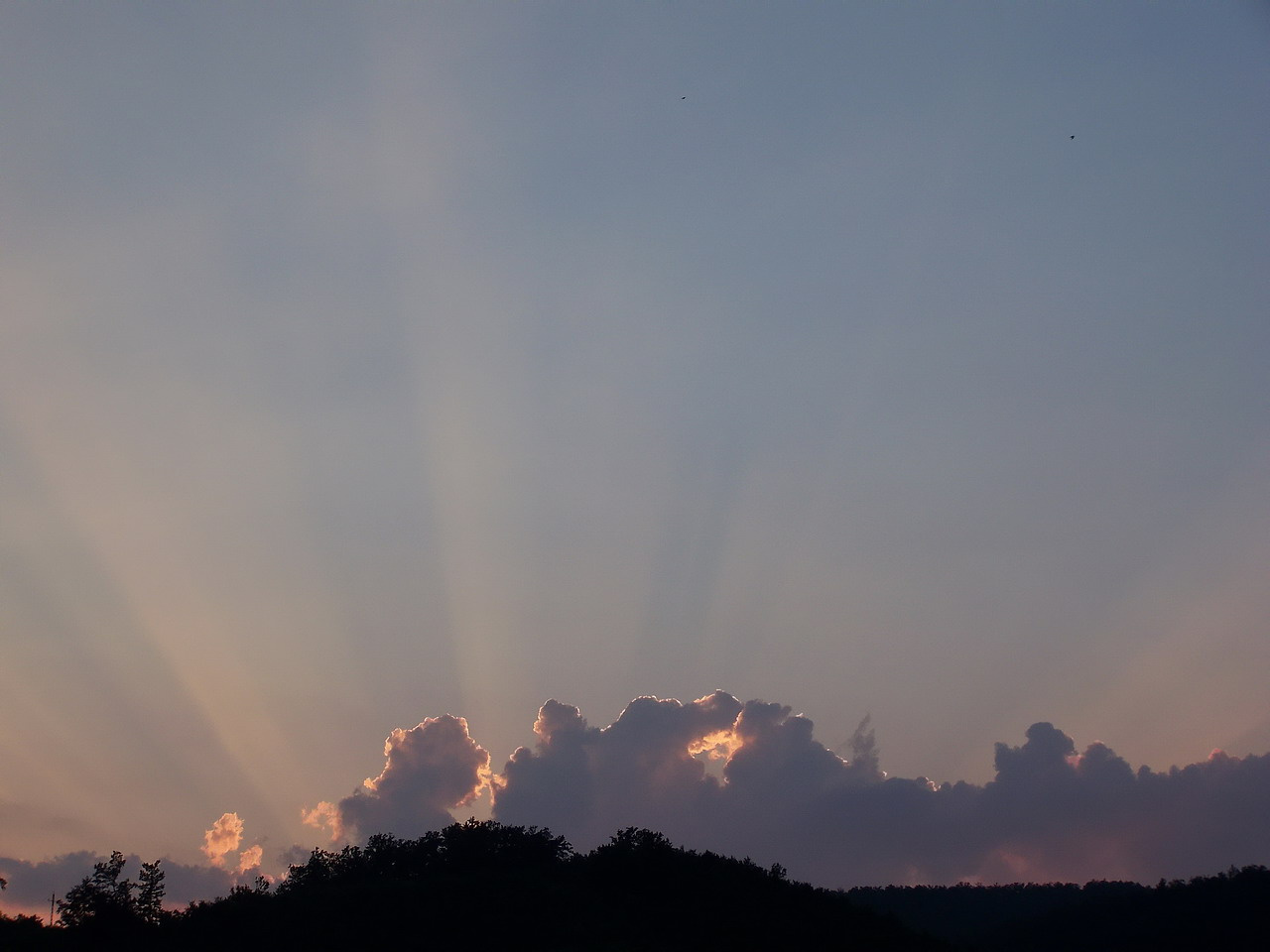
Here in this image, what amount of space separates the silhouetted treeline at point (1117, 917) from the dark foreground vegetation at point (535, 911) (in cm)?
26

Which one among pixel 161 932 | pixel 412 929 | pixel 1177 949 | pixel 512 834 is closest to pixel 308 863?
pixel 512 834

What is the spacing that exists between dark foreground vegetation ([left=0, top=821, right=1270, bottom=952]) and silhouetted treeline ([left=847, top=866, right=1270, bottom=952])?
0.85 ft

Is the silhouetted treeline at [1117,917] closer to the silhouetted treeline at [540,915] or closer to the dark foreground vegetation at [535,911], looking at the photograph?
the dark foreground vegetation at [535,911]

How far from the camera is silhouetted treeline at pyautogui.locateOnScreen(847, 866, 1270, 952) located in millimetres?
82812

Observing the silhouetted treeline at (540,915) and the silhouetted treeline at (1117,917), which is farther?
the silhouetted treeline at (1117,917)

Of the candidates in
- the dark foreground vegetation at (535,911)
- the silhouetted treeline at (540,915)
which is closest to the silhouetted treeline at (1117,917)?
the dark foreground vegetation at (535,911)

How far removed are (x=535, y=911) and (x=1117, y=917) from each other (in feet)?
189

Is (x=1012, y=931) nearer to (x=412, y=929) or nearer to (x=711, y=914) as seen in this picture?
(x=711, y=914)

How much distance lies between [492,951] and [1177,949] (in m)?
56.8

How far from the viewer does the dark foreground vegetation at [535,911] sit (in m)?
58.6

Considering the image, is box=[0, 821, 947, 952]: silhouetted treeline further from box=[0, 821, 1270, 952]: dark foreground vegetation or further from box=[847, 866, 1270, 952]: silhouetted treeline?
box=[847, 866, 1270, 952]: silhouetted treeline

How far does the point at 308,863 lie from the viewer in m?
88.6

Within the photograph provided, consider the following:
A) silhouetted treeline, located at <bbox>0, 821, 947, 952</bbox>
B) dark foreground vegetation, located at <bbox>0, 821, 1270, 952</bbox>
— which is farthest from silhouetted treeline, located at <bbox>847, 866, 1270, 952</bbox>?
silhouetted treeline, located at <bbox>0, 821, 947, 952</bbox>

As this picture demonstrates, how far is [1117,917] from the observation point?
91062 mm
